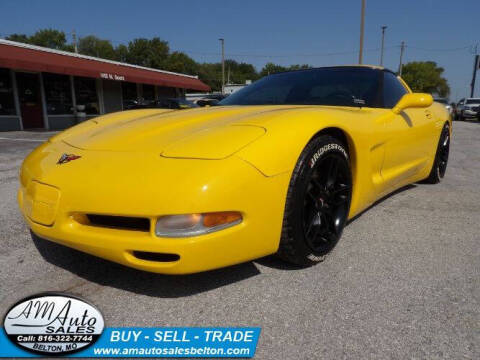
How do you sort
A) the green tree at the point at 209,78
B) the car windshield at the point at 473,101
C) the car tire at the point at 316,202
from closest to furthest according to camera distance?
the car tire at the point at 316,202
the car windshield at the point at 473,101
the green tree at the point at 209,78

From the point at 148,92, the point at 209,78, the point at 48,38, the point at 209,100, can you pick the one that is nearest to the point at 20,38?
the point at 48,38

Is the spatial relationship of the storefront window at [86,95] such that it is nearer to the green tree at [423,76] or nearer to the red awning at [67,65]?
the red awning at [67,65]

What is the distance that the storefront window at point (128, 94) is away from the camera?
16.2 meters

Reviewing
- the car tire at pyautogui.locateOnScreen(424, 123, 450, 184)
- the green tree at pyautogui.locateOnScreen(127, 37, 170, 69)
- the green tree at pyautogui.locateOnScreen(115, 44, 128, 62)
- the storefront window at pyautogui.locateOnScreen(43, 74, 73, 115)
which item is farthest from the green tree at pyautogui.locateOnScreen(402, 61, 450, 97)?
the car tire at pyautogui.locateOnScreen(424, 123, 450, 184)

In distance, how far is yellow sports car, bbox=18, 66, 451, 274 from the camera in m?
1.34

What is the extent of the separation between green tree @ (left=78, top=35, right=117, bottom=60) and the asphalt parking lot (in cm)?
7759

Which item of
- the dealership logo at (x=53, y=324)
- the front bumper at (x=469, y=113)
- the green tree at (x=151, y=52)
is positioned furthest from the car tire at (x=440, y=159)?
the green tree at (x=151, y=52)

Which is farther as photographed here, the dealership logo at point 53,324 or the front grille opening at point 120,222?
the front grille opening at point 120,222

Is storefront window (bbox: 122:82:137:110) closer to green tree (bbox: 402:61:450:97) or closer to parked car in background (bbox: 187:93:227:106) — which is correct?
parked car in background (bbox: 187:93:227:106)

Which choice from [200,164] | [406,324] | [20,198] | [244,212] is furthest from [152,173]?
[406,324]

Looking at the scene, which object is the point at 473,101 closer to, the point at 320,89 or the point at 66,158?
the point at 320,89

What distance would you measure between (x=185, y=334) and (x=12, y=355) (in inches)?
22.8

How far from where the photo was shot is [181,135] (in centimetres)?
172

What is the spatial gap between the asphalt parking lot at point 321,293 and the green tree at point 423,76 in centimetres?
7045
